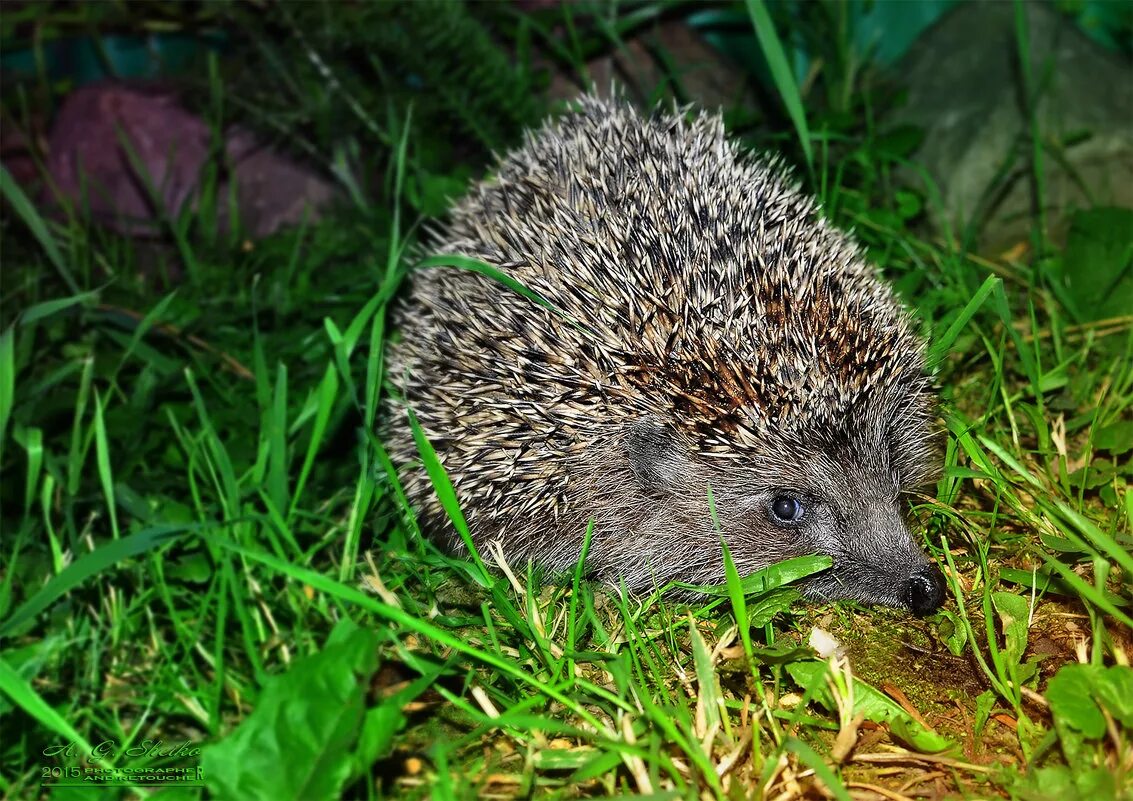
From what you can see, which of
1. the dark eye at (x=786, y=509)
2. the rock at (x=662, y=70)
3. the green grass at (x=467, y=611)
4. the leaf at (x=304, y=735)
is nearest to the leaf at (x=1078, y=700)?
the green grass at (x=467, y=611)

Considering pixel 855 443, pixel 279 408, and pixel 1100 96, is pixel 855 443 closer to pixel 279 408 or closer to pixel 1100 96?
pixel 279 408

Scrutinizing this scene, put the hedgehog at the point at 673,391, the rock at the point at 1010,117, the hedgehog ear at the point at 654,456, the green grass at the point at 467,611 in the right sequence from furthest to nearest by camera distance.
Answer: the rock at the point at 1010,117 → the hedgehog ear at the point at 654,456 → the hedgehog at the point at 673,391 → the green grass at the point at 467,611

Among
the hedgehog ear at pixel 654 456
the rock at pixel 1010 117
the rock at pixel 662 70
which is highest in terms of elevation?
the rock at pixel 662 70

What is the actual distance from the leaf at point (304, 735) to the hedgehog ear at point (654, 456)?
46.5 inches

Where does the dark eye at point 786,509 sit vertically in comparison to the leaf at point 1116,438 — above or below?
below

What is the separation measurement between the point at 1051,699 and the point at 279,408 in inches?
98.8

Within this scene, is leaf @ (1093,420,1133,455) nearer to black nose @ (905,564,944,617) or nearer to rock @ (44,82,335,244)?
black nose @ (905,564,944,617)

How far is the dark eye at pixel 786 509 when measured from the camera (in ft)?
10.8

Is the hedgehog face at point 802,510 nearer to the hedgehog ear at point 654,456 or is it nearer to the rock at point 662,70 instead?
the hedgehog ear at point 654,456

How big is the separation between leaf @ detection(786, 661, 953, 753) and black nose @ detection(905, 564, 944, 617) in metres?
0.34

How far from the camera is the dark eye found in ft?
10.8

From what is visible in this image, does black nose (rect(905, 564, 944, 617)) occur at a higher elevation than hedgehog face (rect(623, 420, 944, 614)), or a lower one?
lower

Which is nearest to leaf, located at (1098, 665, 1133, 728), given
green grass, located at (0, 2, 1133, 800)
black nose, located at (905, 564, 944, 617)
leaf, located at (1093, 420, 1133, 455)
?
green grass, located at (0, 2, 1133, 800)

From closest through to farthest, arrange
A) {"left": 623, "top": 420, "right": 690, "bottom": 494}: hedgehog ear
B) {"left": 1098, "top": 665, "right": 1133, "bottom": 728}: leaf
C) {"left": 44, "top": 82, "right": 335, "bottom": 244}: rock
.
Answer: {"left": 1098, "top": 665, "right": 1133, "bottom": 728}: leaf < {"left": 623, "top": 420, "right": 690, "bottom": 494}: hedgehog ear < {"left": 44, "top": 82, "right": 335, "bottom": 244}: rock
